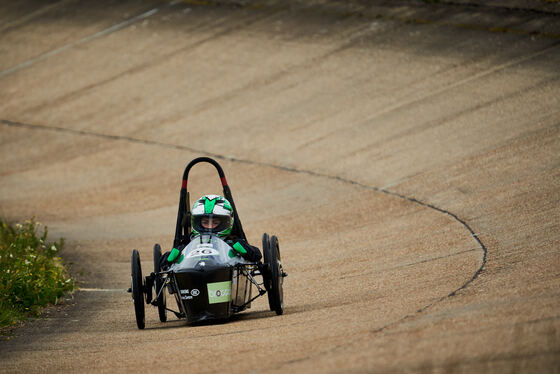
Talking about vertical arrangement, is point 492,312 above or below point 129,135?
Result: below

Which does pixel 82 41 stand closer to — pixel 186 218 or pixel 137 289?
pixel 186 218

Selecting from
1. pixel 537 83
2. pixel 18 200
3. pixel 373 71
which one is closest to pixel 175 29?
pixel 373 71

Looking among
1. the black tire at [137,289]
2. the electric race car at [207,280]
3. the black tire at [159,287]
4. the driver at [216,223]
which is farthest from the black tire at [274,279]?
the black tire at [137,289]

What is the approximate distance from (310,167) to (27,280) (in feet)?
28.2

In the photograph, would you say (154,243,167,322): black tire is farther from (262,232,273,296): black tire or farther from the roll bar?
(262,232,273,296): black tire

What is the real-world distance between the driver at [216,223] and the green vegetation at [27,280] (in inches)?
111

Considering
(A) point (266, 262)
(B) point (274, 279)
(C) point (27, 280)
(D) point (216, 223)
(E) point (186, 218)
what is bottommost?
(B) point (274, 279)

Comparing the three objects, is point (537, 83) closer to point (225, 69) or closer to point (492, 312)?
point (225, 69)

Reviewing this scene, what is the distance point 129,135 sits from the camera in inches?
883

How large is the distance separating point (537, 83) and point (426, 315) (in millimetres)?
13044

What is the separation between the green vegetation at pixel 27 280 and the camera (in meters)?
10.9

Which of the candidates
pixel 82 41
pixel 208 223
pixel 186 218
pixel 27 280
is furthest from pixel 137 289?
pixel 82 41

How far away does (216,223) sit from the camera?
9.45 m

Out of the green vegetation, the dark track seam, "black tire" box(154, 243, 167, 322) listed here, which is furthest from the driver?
the green vegetation
